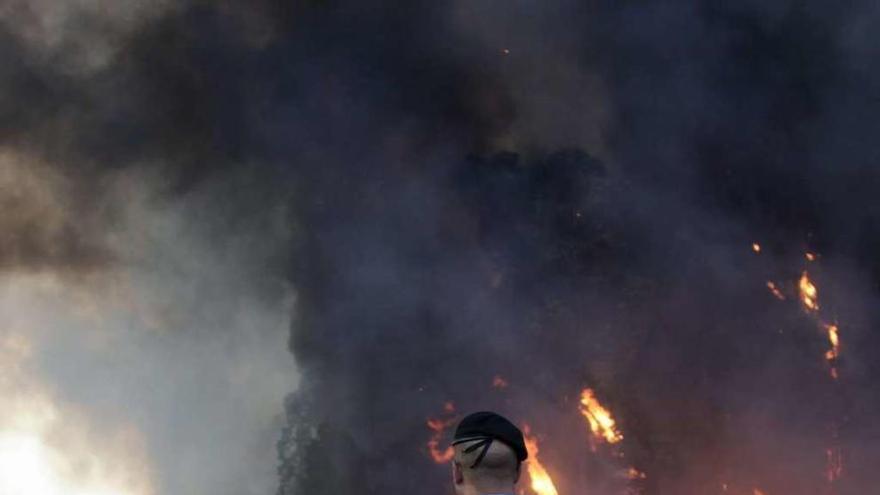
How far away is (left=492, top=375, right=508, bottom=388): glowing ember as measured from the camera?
68.4ft

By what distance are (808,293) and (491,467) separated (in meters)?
20.8

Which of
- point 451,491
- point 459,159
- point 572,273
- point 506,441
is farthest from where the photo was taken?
point 459,159

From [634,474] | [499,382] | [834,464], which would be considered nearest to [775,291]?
[834,464]

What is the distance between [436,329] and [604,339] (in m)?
4.50

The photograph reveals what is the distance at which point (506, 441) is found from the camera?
3.07 metres

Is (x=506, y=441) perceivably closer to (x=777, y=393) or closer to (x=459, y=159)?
(x=777, y=393)

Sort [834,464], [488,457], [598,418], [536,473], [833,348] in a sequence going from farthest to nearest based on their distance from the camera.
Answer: [833,348] < [598,418] < [536,473] < [834,464] < [488,457]

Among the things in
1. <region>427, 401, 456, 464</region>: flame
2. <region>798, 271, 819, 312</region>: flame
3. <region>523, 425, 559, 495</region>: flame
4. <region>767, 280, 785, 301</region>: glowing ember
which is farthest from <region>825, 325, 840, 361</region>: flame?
<region>427, 401, 456, 464</region>: flame

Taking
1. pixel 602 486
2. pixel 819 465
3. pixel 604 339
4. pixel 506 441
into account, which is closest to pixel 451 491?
pixel 602 486

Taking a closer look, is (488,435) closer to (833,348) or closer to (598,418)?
(598,418)

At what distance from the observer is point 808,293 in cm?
2141

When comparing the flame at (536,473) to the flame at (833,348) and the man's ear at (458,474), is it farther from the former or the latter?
the man's ear at (458,474)

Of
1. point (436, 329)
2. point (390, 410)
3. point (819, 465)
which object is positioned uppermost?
point (436, 329)

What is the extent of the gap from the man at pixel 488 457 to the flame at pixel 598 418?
58.0 ft
